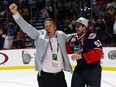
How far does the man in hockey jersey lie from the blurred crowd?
478 centimetres

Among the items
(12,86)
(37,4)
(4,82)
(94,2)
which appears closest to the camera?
(12,86)

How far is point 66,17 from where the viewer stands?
397 inches

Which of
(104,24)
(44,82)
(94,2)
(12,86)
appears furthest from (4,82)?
(94,2)

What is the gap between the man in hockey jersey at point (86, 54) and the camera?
10.8 feet

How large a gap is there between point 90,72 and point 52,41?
20.5 inches

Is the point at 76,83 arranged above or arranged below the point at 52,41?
below

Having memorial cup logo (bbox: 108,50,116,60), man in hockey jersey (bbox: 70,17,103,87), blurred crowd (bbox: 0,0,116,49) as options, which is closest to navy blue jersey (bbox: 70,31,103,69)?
man in hockey jersey (bbox: 70,17,103,87)

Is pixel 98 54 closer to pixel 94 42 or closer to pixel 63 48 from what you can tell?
pixel 94 42

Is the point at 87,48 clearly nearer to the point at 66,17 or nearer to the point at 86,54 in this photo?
the point at 86,54

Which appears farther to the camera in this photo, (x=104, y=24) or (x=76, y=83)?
(x=104, y=24)

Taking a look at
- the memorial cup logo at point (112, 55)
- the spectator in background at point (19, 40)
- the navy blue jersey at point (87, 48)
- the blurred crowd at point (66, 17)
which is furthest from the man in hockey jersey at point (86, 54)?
the spectator in background at point (19, 40)

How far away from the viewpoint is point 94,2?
9.79 meters

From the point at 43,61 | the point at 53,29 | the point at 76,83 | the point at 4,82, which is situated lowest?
the point at 4,82

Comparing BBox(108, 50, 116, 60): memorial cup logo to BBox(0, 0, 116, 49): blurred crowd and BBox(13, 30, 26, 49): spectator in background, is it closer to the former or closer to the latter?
BBox(0, 0, 116, 49): blurred crowd
